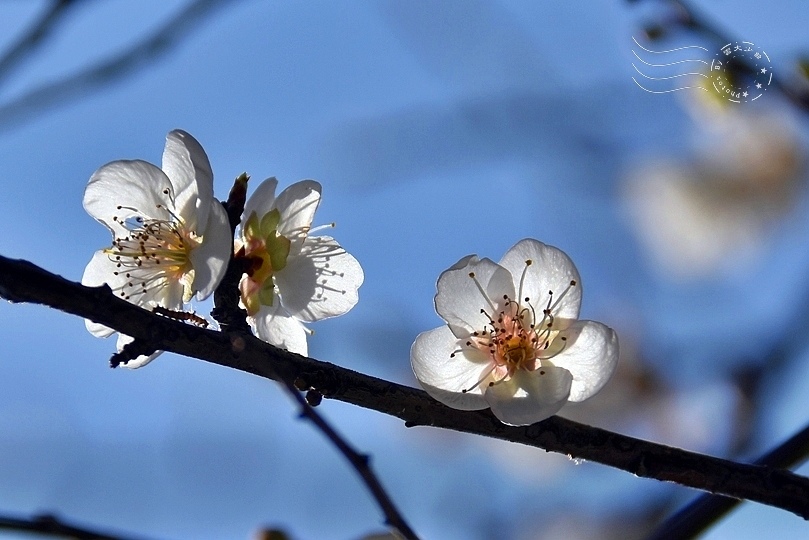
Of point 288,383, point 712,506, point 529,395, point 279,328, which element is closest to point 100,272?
point 279,328

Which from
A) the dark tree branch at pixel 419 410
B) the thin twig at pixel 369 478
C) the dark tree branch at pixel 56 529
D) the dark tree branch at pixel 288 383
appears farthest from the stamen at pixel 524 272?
the dark tree branch at pixel 56 529

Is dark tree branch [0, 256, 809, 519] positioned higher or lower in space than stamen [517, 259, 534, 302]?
lower

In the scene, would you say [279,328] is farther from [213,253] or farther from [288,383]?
[288,383]

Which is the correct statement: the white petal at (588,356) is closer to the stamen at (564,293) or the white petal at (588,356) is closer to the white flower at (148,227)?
the stamen at (564,293)

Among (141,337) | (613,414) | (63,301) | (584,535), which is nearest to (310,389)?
(141,337)

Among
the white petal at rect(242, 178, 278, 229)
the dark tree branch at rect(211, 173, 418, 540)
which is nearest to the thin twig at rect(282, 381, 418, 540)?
the dark tree branch at rect(211, 173, 418, 540)

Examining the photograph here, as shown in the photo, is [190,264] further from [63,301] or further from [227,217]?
[63,301]

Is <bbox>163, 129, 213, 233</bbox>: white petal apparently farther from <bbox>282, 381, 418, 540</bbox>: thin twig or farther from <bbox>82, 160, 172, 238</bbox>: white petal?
<bbox>282, 381, 418, 540</bbox>: thin twig
